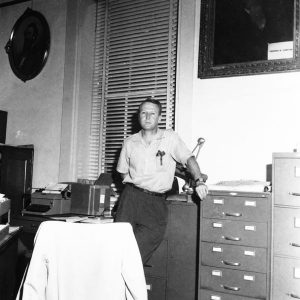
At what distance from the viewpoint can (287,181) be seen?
257 centimetres

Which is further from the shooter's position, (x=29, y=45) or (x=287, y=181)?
(x=29, y=45)

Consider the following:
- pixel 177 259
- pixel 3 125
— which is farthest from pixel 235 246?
pixel 3 125

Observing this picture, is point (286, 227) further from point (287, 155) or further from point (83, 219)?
point (83, 219)

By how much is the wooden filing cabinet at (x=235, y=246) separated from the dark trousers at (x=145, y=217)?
1.18 ft

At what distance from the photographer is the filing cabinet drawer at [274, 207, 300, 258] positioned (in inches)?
99.0

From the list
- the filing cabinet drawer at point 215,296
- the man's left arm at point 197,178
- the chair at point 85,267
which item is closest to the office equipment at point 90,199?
the man's left arm at point 197,178

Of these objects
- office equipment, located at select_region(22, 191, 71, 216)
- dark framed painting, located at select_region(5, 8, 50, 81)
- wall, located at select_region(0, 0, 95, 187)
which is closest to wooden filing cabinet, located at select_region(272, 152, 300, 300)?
office equipment, located at select_region(22, 191, 71, 216)

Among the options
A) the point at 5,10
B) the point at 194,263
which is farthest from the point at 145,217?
the point at 5,10

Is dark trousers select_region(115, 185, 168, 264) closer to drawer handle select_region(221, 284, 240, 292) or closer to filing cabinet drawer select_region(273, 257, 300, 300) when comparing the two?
drawer handle select_region(221, 284, 240, 292)

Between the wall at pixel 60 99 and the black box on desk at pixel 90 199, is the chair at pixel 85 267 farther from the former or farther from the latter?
the wall at pixel 60 99

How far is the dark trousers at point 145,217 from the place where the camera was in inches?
114

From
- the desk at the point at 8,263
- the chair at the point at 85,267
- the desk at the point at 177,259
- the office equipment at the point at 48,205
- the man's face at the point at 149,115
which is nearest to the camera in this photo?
the chair at the point at 85,267

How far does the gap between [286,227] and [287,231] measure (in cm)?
3

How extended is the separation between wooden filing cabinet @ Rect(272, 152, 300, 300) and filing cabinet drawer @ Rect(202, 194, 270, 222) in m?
0.09
